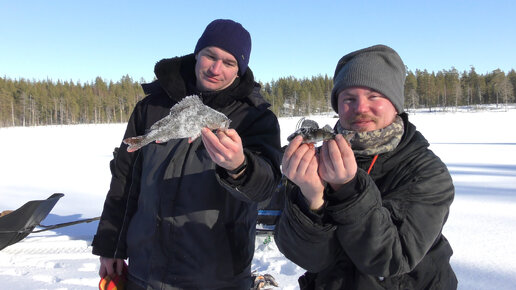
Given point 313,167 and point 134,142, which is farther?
point 134,142

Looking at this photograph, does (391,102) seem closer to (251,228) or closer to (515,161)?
(251,228)

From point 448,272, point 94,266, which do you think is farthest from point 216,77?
point 94,266

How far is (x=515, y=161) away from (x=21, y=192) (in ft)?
59.6

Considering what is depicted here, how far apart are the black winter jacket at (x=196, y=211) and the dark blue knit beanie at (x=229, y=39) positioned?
21 centimetres

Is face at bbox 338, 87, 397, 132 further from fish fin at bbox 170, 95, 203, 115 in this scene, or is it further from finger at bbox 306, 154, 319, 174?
fish fin at bbox 170, 95, 203, 115

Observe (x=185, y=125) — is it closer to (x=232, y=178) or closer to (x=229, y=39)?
(x=232, y=178)

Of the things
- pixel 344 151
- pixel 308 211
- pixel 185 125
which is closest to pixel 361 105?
pixel 344 151

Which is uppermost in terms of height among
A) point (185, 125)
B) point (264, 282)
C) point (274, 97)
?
point (274, 97)

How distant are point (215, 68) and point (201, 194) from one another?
0.92 meters

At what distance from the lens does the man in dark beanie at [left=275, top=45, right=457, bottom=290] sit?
144cm

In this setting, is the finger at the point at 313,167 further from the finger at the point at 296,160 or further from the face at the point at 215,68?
the face at the point at 215,68

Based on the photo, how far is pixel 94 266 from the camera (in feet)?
16.7

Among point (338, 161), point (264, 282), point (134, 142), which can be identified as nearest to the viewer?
point (338, 161)

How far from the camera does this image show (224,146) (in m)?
1.84
